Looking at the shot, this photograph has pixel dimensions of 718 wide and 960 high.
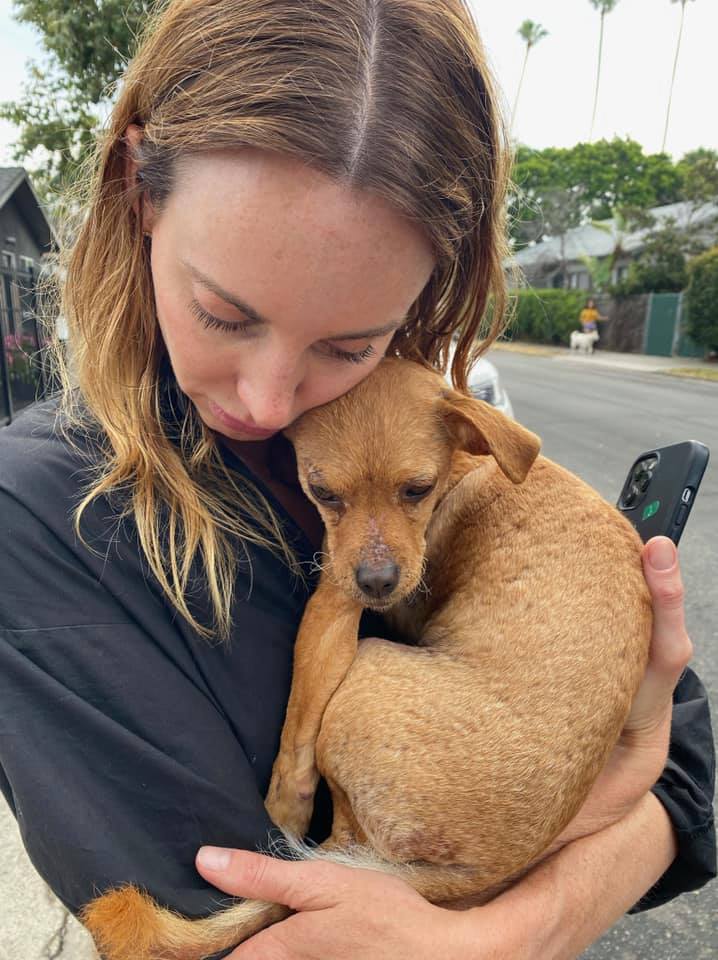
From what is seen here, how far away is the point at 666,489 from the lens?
2.04 m

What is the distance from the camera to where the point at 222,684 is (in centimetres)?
149

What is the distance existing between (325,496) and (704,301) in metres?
25.9

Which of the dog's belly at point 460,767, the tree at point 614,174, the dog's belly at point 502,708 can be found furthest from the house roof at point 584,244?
the dog's belly at point 460,767

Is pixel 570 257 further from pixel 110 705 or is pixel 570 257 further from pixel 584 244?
pixel 110 705

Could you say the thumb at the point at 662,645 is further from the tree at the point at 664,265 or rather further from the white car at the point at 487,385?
the tree at the point at 664,265

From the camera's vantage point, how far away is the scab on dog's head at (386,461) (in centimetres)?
197

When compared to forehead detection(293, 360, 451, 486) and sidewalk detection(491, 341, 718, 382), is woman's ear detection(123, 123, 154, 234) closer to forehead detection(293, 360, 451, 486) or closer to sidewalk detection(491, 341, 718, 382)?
forehead detection(293, 360, 451, 486)

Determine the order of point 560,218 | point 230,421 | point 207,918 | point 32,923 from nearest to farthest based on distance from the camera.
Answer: point 207,918 → point 230,421 → point 32,923 → point 560,218

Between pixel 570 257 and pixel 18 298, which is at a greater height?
pixel 570 257

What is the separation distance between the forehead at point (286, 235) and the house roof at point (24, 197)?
13.8 metres

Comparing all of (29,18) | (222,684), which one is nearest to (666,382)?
(29,18)

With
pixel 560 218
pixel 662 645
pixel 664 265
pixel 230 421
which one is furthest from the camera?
pixel 560 218

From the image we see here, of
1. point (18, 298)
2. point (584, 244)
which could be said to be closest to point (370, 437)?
point (18, 298)

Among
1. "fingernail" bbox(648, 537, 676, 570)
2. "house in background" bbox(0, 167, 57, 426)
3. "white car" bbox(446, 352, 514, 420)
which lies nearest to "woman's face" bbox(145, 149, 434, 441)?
"fingernail" bbox(648, 537, 676, 570)
